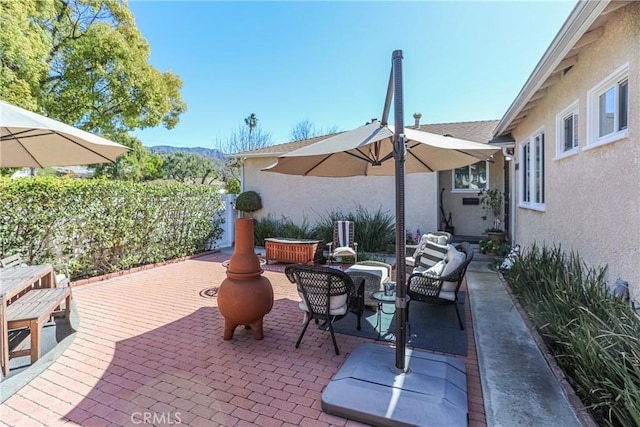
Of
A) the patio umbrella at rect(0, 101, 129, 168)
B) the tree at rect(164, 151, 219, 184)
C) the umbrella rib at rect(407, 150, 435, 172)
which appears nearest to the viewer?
the patio umbrella at rect(0, 101, 129, 168)

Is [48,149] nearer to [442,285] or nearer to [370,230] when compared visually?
[442,285]

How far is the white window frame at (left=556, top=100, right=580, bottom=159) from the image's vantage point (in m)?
5.46

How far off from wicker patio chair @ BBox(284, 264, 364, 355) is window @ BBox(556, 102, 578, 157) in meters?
4.49

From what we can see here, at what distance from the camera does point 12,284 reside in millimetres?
4145

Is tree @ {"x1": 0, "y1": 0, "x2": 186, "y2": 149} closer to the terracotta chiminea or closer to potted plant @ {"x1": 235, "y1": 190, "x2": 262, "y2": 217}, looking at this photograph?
potted plant @ {"x1": 235, "y1": 190, "x2": 262, "y2": 217}

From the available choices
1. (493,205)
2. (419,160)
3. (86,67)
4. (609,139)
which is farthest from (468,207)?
(86,67)

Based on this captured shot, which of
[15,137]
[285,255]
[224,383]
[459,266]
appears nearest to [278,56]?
[285,255]

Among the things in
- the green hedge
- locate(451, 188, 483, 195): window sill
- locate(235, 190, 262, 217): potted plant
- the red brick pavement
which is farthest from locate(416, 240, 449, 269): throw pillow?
locate(235, 190, 262, 217): potted plant

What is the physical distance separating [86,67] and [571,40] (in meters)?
16.5

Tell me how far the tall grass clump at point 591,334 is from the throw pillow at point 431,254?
1.52m

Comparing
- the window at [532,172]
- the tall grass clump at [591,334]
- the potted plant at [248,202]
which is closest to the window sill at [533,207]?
the window at [532,172]

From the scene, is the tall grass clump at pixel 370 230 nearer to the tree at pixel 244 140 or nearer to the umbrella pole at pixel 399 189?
the umbrella pole at pixel 399 189

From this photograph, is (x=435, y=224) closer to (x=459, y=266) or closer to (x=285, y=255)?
(x=285, y=255)

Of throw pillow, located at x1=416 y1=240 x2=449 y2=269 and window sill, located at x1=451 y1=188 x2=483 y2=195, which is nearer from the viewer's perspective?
throw pillow, located at x1=416 y1=240 x2=449 y2=269
